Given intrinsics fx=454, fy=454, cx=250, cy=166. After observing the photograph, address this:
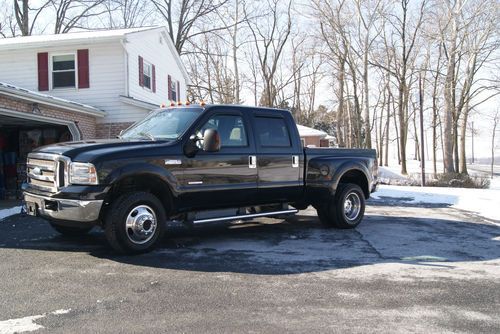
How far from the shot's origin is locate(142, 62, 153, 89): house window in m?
18.9

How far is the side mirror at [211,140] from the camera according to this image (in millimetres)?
5988

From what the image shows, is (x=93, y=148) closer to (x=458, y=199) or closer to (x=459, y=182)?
(x=458, y=199)

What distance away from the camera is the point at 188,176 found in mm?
6125

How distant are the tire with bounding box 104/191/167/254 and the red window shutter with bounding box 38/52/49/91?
513 inches

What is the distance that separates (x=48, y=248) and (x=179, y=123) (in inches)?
100

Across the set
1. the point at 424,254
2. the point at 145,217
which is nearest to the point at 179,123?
the point at 145,217

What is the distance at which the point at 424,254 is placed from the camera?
20.3 feet

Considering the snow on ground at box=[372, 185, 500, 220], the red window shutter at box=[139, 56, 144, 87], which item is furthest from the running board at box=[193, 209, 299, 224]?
the red window shutter at box=[139, 56, 144, 87]

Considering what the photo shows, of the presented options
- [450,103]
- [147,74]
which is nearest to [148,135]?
[147,74]

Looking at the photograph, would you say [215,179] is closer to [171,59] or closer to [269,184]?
[269,184]

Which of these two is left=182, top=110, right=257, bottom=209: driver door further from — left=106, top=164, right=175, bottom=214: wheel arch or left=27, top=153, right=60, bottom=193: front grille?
left=27, top=153, right=60, bottom=193: front grille

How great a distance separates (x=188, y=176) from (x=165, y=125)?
98 cm

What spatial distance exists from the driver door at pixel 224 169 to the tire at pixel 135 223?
514mm

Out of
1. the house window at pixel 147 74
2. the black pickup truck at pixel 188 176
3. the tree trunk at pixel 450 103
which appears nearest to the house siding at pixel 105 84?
the house window at pixel 147 74
